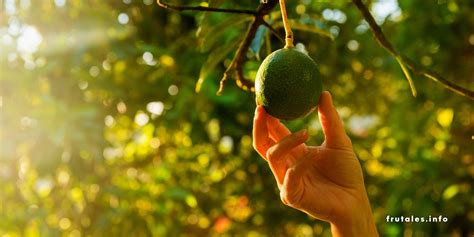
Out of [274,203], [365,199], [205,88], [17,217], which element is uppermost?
[365,199]

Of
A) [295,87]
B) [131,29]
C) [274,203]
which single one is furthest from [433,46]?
[295,87]

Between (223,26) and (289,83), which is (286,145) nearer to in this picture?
(289,83)

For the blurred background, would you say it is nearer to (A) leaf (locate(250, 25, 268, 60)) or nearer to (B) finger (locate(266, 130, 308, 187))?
(A) leaf (locate(250, 25, 268, 60))

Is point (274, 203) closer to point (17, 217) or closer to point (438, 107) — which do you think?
point (438, 107)

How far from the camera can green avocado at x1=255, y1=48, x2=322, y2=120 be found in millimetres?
1012

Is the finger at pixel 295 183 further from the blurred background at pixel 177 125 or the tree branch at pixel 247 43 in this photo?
the blurred background at pixel 177 125

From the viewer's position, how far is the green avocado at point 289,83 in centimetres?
101

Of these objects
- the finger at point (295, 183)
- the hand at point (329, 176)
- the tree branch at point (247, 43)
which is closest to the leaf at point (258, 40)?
the tree branch at point (247, 43)

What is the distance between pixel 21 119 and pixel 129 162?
0.79m

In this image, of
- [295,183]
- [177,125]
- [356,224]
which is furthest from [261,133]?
[177,125]

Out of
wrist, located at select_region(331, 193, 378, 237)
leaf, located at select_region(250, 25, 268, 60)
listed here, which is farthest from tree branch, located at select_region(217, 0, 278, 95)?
wrist, located at select_region(331, 193, 378, 237)

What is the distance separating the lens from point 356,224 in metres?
1.19

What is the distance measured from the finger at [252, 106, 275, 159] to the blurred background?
0.66 m

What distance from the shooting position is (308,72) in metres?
1.02
